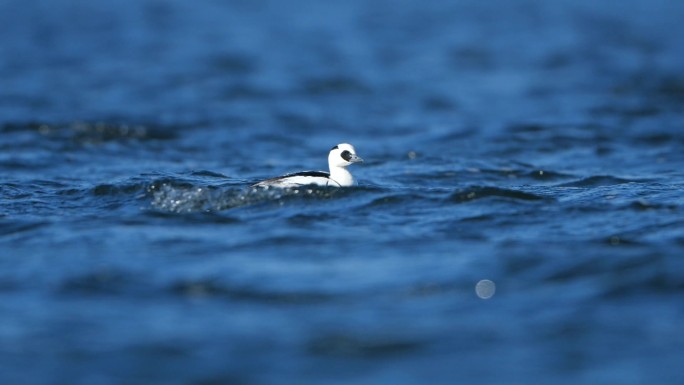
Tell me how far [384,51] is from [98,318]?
74.4 ft

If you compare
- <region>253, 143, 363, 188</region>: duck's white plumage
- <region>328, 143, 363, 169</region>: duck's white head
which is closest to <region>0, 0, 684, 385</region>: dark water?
<region>253, 143, 363, 188</region>: duck's white plumage

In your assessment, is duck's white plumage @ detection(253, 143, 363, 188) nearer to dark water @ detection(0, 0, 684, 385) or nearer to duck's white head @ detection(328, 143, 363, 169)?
duck's white head @ detection(328, 143, 363, 169)

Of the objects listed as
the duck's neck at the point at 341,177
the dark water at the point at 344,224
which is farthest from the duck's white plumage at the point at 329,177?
the dark water at the point at 344,224

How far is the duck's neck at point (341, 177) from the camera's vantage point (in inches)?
559

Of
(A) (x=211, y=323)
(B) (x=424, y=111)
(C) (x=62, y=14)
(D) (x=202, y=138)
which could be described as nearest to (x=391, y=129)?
(B) (x=424, y=111)

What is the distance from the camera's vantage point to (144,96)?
25484 millimetres

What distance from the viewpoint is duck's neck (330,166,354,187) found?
14.2m

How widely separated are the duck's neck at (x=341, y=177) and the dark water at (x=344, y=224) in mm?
212

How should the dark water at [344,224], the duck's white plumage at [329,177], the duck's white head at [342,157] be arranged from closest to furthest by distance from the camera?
1. the dark water at [344,224]
2. the duck's white plumage at [329,177]
3. the duck's white head at [342,157]

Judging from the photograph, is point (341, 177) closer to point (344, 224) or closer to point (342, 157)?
point (342, 157)

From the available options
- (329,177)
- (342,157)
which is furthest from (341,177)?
(342,157)

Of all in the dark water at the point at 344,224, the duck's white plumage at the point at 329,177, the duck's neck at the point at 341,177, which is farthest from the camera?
the duck's neck at the point at 341,177

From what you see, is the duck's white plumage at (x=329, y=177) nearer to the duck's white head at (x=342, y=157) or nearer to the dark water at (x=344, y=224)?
the duck's white head at (x=342, y=157)

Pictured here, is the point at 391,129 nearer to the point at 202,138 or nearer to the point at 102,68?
the point at 202,138
